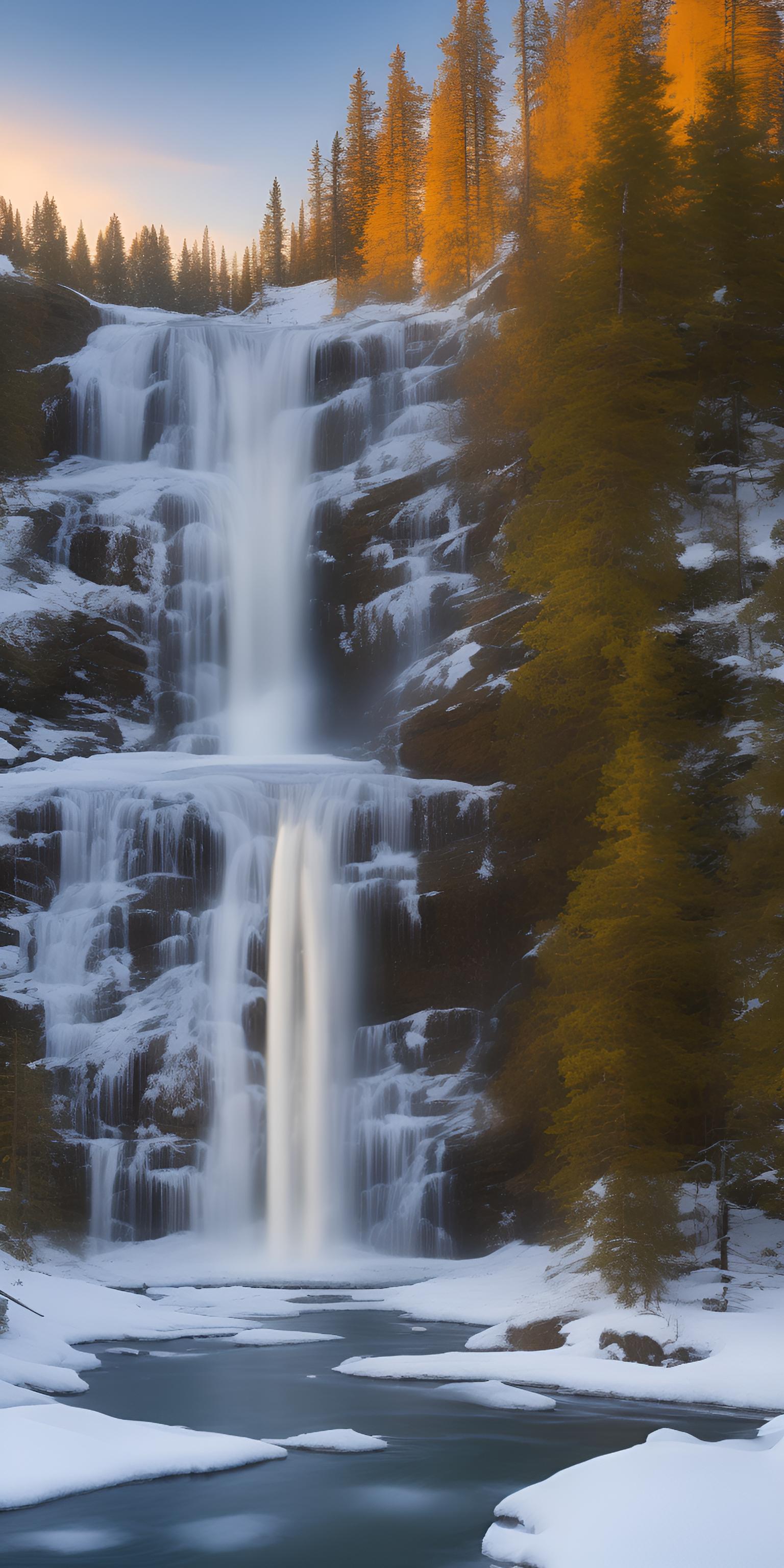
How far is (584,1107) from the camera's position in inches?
917

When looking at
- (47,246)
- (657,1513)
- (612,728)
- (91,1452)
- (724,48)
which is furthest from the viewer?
(47,246)

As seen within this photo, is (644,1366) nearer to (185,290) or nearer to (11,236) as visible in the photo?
(185,290)

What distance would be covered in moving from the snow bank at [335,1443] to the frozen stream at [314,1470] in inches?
6.2

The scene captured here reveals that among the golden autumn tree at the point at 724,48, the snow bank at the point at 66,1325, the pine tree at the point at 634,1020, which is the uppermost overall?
the golden autumn tree at the point at 724,48

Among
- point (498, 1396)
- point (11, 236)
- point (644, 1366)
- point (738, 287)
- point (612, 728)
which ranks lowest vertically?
point (644, 1366)

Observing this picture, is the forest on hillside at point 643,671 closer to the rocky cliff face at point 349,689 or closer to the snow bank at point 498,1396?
the rocky cliff face at point 349,689

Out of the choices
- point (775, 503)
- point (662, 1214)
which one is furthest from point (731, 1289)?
point (775, 503)

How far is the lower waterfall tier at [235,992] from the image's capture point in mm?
34781

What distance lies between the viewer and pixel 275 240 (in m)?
96.3

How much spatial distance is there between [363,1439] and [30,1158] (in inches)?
653

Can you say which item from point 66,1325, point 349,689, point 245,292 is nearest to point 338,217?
point 245,292

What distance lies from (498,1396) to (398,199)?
219 ft

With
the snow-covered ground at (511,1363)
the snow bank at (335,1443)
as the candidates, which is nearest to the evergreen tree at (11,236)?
the snow-covered ground at (511,1363)

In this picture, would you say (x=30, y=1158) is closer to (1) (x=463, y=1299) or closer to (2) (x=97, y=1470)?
(1) (x=463, y=1299)
